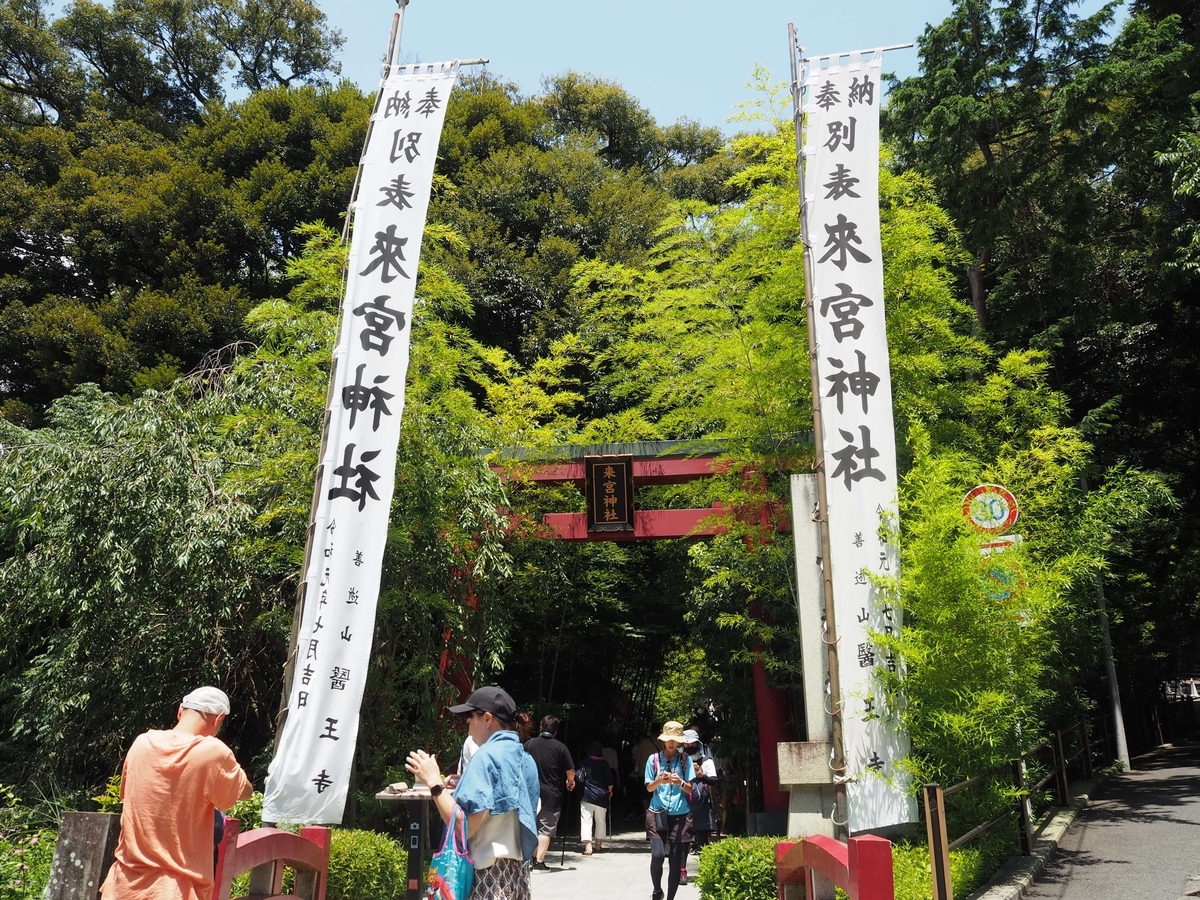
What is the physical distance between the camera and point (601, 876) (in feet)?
28.1

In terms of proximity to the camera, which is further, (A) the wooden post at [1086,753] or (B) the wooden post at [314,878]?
(A) the wooden post at [1086,753]

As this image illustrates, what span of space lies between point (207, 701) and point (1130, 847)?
26.5 feet

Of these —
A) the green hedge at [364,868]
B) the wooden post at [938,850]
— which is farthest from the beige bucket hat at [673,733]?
the wooden post at [938,850]

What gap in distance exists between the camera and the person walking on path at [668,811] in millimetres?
6617

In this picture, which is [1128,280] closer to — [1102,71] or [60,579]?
[1102,71]

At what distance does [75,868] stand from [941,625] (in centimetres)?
464

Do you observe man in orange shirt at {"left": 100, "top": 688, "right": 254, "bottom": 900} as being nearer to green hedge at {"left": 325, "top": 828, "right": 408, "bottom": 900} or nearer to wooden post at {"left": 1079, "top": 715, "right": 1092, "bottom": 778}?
green hedge at {"left": 325, "top": 828, "right": 408, "bottom": 900}

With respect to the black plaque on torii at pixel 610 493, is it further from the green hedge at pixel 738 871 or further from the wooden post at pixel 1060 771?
the green hedge at pixel 738 871

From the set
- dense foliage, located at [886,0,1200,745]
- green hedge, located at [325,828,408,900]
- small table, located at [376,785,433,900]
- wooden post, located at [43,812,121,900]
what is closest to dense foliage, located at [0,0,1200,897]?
dense foliage, located at [886,0,1200,745]

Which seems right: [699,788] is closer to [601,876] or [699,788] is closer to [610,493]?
[601,876]

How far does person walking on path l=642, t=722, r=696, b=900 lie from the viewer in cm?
662

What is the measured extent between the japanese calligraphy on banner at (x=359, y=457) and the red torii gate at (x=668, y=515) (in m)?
3.90

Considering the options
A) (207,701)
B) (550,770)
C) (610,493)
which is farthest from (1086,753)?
(207,701)

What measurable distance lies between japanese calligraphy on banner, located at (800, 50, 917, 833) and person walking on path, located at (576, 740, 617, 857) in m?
4.28
